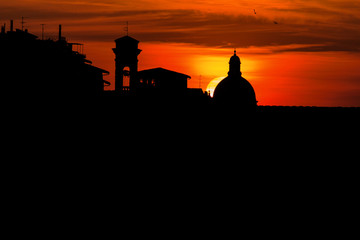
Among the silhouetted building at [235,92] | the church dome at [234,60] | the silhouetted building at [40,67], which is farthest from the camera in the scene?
the church dome at [234,60]

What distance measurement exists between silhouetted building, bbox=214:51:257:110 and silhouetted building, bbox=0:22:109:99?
25474mm

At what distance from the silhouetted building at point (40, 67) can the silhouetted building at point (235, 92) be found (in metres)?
25.5

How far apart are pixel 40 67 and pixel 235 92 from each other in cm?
3137

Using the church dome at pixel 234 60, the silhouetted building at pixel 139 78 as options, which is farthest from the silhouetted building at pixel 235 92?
the silhouetted building at pixel 139 78

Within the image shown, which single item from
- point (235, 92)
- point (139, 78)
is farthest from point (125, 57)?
point (235, 92)

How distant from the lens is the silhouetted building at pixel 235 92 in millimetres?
63906

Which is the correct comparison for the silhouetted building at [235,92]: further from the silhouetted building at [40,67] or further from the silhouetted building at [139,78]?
the silhouetted building at [40,67]

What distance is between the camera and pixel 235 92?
65312mm

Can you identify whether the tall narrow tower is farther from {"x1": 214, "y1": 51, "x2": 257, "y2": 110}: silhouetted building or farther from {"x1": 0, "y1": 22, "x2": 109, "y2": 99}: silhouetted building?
{"x1": 214, "y1": 51, "x2": 257, "y2": 110}: silhouetted building

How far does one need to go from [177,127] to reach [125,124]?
400 cm

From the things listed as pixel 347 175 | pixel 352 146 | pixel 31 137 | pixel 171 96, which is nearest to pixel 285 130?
pixel 352 146

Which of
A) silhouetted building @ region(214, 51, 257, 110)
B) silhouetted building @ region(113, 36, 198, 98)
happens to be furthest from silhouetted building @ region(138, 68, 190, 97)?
silhouetted building @ region(214, 51, 257, 110)

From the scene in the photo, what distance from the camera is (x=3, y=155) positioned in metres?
30.3

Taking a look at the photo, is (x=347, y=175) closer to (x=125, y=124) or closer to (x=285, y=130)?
(x=125, y=124)
